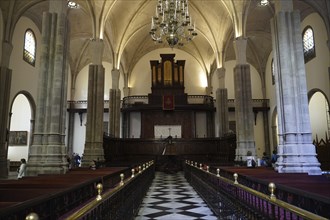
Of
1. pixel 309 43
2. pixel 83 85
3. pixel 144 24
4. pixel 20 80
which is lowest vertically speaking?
pixel 20 80

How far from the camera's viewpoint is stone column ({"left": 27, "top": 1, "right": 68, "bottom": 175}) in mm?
9297

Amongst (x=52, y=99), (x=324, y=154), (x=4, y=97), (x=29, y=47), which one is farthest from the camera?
(x=29, y=47)

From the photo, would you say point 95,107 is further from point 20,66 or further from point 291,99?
point 291,99

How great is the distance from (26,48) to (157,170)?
1303cm

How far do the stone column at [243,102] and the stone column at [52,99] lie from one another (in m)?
10.2

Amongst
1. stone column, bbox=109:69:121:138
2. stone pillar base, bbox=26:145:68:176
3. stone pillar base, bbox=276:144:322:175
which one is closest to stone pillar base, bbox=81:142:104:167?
stone pillar base, bbox=26:145:68:176

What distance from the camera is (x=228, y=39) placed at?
21750 mm

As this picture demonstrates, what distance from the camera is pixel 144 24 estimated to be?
2378cm

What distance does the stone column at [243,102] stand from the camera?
16.1m

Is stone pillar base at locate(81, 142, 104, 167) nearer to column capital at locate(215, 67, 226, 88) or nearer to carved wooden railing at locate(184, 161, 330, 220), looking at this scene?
carved wooden railing at locate(184, 161, 330, 220)

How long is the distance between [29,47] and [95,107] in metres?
7.33

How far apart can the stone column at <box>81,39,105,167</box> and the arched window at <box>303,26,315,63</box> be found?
14.2 m

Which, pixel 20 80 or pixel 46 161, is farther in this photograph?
pixel 20 80

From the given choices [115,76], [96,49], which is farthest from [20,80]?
[115,76]
